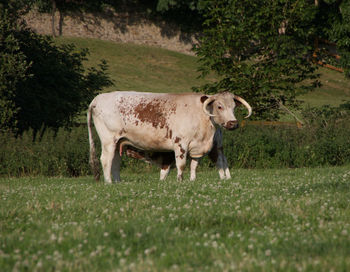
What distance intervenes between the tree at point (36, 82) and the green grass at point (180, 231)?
11.3 metres

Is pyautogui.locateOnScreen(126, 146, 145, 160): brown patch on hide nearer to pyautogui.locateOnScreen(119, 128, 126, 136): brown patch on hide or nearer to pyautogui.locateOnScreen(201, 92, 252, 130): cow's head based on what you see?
pyautogui.locateOnScreen(119, 128, 126, 136): brown patch on hide

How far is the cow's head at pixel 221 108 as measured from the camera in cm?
1270

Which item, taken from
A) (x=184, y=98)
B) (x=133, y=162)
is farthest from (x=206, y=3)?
(x=184, y=98)

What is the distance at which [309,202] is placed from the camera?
24.9ft

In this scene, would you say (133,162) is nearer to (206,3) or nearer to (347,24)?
(206,3)

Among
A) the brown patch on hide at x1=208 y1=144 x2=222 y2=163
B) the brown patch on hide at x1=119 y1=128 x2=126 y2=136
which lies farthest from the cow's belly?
the brown patch on hide at x1=208 y1=144 x2=222 y2=163

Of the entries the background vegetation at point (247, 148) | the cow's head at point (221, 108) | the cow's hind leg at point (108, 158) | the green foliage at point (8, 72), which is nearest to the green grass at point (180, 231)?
the cow's head at point (221, 108)

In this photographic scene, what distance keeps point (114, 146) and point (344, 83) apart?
54.4m

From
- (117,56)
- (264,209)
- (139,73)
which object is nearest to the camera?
(264,209)

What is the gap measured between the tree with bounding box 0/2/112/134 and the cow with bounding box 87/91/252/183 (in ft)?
22.5

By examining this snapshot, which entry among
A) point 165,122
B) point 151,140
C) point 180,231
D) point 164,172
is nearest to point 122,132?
point 151,140

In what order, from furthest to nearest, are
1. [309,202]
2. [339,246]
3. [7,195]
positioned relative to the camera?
[7,195] < [309,202] < [339,246]

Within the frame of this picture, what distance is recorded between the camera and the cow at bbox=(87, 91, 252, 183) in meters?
12.9

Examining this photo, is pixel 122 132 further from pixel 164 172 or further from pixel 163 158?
A: pixel 164 172
